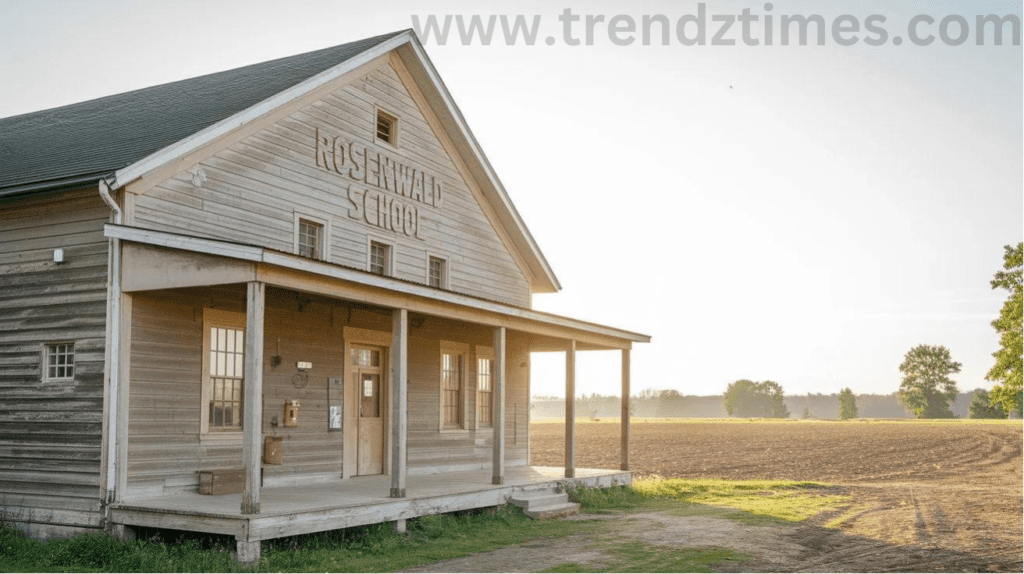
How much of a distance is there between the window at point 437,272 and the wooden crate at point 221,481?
6.37m

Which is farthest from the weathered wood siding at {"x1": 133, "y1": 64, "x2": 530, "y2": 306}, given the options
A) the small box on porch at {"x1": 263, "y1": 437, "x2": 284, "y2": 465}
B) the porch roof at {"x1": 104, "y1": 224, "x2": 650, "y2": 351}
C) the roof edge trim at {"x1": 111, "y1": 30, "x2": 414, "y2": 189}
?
the small box on porch at {"x1": 263, "y1": 437, "x2": 284, "y2": 465}

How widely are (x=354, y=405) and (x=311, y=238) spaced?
296 cm

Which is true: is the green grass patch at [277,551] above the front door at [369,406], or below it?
below

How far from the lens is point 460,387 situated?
62.3 ft

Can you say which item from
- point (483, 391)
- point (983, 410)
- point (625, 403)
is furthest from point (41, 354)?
point (983, 410)

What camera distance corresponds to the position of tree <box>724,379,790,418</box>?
147m

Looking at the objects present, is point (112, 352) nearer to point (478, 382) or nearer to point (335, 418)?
point (335, 418)

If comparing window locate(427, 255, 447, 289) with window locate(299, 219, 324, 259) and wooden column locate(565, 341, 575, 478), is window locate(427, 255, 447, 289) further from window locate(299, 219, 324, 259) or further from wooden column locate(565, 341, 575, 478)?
window locate(299, 219, 324, 259)

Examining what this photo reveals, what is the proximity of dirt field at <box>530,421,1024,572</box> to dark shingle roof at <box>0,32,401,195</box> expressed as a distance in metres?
8.67

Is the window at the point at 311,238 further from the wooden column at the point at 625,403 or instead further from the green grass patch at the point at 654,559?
the wooden column at the point at 625,403

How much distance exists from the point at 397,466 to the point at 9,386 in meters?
5.24

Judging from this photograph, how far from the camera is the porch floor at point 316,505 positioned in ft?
34.0

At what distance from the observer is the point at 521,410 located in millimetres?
21094

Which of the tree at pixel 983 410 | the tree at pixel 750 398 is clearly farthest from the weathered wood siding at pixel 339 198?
the tree at pixel 750 398
